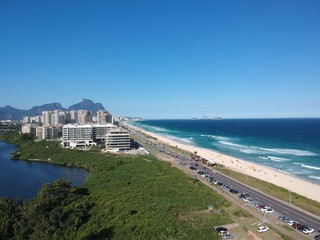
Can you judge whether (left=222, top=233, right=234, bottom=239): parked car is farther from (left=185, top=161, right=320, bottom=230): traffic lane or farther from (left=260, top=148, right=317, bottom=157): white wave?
(left=260, top=148, right=317, bottom=157): white wave

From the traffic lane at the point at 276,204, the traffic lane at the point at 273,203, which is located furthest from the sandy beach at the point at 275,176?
the traffic lane at the point at 276,204

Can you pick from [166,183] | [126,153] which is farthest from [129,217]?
[126,153]

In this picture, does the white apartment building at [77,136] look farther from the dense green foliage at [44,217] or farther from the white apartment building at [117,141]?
the dense green foliage at [44,217]

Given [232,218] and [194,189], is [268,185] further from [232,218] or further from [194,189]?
[232,218]

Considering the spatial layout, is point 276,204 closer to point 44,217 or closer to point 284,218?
point 284,218

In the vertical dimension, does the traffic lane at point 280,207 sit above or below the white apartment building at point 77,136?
below

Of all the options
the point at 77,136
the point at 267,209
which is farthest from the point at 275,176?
the point at 77,136
